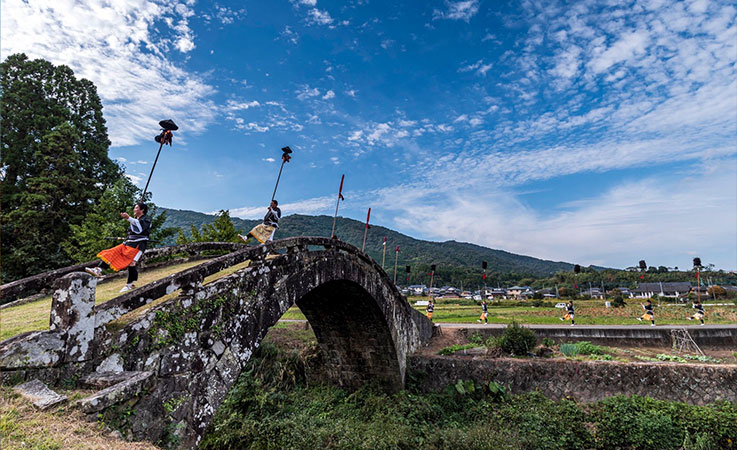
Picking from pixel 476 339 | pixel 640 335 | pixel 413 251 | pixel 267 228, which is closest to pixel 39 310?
pixel 267 228

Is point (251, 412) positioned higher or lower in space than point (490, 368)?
lower

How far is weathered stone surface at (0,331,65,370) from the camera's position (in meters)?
3.64

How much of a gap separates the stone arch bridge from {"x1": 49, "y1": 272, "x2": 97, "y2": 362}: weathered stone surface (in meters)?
0.01

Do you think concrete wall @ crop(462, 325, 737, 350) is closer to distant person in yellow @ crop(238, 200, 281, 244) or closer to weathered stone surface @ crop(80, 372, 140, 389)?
distant person in yellow @ crop(238, 200, 281, 244)

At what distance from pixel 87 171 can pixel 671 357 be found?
3165cm

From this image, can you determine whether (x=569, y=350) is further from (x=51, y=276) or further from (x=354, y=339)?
(x=51, y=276)

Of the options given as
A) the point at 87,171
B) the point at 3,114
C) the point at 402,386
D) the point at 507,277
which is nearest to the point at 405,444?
the point at 402,386

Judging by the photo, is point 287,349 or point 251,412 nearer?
point 251,412

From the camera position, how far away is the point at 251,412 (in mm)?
11977

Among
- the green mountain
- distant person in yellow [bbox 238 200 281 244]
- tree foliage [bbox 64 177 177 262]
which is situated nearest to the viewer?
distant person in yellow [bbox 238 200 281 244]

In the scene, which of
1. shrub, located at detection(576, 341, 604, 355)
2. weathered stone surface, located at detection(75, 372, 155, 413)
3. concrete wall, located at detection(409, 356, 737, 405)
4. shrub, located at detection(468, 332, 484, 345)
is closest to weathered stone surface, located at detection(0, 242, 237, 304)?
weathered stone surface, located at detection(75, 372, 155, 413)

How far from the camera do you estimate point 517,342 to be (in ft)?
49.6

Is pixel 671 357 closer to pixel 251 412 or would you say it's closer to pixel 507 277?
pixel 251 412

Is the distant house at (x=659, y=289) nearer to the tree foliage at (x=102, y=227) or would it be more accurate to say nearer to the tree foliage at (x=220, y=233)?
the tree foliage at (x=220, y=233)
